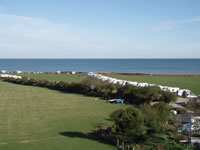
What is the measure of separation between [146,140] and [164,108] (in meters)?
4.48

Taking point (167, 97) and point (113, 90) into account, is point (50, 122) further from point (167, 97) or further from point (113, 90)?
point (113, 90)

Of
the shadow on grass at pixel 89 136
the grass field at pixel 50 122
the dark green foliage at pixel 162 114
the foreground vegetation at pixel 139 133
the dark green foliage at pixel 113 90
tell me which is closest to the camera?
the foreground vegetation at pixel 139 133

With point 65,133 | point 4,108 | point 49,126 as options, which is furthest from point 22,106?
point 65,133

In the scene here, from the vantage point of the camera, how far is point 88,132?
18.5 metres

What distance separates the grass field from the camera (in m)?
15.5

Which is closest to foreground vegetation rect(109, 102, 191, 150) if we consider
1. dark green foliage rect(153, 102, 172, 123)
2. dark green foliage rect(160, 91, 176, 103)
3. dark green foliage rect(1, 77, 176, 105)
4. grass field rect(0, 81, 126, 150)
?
dark green foliage rect(153, 102, 172, 123)

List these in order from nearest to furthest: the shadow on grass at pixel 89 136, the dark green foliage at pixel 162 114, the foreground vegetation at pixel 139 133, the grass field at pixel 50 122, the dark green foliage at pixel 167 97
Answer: the foreground vegetation at pixel 139 133
the grass field at pixel 50 122
the shadow on grass at pixel 89 136
the dark green foliage at pixel 162 114
the dark green foliage at pixel 167 97

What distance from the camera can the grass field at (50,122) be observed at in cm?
1553

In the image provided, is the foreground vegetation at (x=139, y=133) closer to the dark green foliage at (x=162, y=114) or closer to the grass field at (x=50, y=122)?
the dark green foliage at (x=162, y=114)

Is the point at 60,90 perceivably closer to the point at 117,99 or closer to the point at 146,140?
the point at 117,99

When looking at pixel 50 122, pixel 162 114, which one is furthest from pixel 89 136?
pixel 162 114

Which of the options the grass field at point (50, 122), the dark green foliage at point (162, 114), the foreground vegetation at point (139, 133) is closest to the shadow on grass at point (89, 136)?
the grass field at point (50, 122)


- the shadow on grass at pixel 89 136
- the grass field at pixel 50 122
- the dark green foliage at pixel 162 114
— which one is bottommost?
the shadow on grass at pixel 89 136

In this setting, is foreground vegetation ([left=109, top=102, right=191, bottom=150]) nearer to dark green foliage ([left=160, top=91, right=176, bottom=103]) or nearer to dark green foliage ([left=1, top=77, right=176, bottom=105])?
dark green foliage ([left=160, top=91, right=176, bottom=103])
